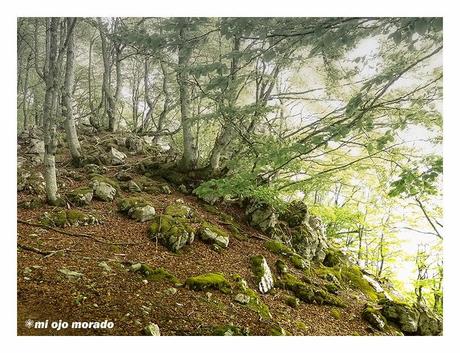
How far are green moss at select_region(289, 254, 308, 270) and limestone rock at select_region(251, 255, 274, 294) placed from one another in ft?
1.93

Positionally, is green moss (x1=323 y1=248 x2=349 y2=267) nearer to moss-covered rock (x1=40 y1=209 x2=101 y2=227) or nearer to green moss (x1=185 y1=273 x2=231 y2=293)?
green moss (x1=185 y1=273 x2=231 y2=293)

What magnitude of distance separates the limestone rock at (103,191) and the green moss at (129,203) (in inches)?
6.1

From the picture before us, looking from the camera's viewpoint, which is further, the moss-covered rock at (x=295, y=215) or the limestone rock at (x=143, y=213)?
the moss-covered rock at (x=295, y=215)

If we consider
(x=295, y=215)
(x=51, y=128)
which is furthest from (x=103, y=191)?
(x=295, y=215)

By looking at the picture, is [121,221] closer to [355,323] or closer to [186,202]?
[186,202]

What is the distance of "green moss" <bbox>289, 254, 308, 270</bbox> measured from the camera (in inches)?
156

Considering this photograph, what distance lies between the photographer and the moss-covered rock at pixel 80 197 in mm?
3543

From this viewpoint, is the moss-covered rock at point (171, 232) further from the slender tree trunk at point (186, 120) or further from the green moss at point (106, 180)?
the slender tree trunk at point (186, 120)

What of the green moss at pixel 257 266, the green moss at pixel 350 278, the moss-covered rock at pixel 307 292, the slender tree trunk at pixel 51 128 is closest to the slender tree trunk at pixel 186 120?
the slender tree trunk at pixel 51 128

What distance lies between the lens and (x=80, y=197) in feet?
11.7

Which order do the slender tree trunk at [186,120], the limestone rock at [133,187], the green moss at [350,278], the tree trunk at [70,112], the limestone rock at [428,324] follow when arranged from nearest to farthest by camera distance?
1. the limestone rock at [428,324]
2. the slender tree trunk at [186,120]
3. the limestone rock at [133,187]
4. the green moss at [350,278]
5. the tree trunk at [70,112]

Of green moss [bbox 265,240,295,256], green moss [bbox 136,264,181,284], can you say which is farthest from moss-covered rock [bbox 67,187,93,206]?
green moss [bbox 265,240,295,256]

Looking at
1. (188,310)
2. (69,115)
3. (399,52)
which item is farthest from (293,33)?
(69,115)
